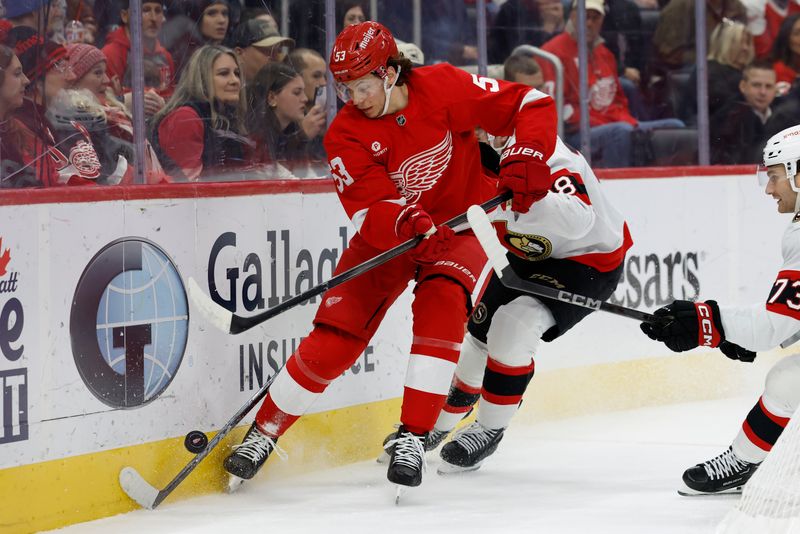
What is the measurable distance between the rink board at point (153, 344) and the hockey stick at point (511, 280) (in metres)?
0.64

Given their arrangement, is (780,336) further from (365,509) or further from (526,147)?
(365,509)

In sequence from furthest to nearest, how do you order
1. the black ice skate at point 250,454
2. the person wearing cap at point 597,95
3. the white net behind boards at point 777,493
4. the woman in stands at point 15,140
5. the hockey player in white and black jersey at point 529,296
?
the person wearing cap at point 597,95 → the hockey player in white and black jersey at point 529,296 → the black ice skate at point 250,454 → the woman in stands at point 15,140 → the white net behind boards at point 777,493

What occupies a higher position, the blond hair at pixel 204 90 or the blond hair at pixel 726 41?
the blond hair at pixel 726 41

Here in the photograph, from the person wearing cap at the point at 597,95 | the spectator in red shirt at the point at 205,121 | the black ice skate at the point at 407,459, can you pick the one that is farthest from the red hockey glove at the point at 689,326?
the person wearing cap at the point at 597,95

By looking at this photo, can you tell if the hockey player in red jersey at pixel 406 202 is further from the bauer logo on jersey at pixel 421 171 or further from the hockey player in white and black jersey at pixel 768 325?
the hockey player in white and black jersey at pixel 768 325

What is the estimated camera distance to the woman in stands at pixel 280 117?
12.3 ft

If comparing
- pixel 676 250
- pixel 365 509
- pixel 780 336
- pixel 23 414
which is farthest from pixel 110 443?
pixel 676 250

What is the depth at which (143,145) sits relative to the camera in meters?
3.40

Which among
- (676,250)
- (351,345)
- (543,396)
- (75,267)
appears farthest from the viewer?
(676,250)

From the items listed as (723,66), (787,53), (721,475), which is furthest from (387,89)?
(787,53)

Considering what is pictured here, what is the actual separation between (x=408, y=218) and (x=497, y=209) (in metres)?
0.42

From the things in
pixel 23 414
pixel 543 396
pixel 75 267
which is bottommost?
pixel 543 396

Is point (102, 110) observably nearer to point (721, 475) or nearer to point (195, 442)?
point (195, 442)

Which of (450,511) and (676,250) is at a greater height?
(676,250)
